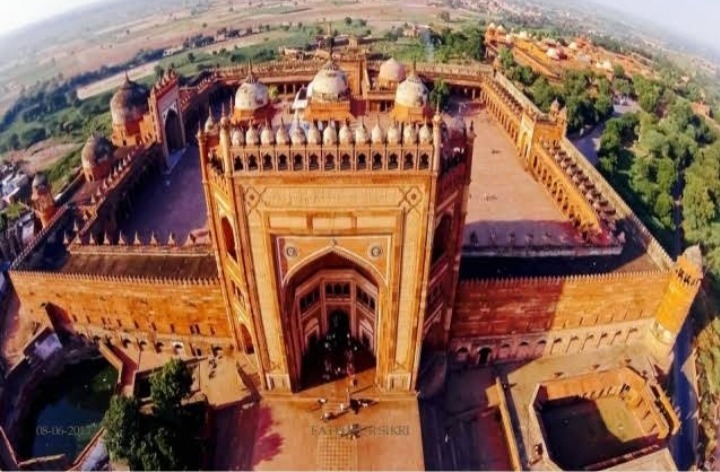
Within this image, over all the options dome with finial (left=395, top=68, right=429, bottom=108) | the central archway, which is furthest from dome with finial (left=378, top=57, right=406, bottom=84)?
the central archway

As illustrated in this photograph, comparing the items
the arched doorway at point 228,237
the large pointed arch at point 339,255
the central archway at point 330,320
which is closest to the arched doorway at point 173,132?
the arched doorway at point 228,237

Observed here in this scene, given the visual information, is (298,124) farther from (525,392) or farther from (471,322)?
(525,392)

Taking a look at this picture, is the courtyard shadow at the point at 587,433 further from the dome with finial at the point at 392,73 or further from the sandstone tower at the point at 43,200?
the sandstone tower at the point at 43,200

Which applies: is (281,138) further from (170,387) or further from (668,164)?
(668,164)

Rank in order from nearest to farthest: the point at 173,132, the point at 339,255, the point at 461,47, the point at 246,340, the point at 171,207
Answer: the point at 339,255 → the point at 246,340 → the point at 171,207 → the point at 173,132 → the point at 461,47

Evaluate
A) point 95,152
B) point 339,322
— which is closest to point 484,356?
point 339,322

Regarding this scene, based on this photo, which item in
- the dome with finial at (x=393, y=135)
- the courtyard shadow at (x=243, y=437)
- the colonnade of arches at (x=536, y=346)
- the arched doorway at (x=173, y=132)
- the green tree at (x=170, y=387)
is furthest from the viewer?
the arched doorway at (x=173, y=132)
